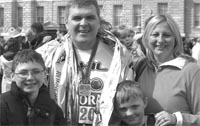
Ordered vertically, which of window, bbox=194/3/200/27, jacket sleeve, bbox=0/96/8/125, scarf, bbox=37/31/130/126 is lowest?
jacket sleeve, bbox=0/96/8/125

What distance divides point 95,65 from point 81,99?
12.8 inches

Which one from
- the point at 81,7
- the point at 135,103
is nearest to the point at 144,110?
the point at 135,103

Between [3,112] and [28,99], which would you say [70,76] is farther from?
[3,112]

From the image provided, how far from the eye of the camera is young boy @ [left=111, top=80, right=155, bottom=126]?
3.01m

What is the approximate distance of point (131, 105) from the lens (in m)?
3.02

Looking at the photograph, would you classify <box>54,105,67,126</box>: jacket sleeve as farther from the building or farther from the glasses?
the building

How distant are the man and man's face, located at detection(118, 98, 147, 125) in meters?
0.15

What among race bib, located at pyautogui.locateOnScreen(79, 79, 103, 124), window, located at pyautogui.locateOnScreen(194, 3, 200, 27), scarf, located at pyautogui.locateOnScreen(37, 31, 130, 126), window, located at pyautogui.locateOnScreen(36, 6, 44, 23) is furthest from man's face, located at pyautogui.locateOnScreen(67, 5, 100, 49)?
window, located at pyautogui.locateOnScreen(36, 6, 44, 23)

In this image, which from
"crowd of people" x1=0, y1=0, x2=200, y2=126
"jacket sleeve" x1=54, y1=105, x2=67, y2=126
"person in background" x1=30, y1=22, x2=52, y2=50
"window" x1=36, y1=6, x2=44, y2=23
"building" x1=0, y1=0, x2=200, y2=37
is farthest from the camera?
"window" x1=36, y1=6, x2=44, y2=23

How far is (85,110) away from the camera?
3.26m

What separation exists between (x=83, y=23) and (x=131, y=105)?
80 centimetres

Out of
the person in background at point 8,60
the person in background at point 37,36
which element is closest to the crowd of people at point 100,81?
the person in background at point 8,60

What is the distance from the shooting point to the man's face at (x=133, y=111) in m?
3.00

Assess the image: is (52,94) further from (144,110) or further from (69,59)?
(144,110)
